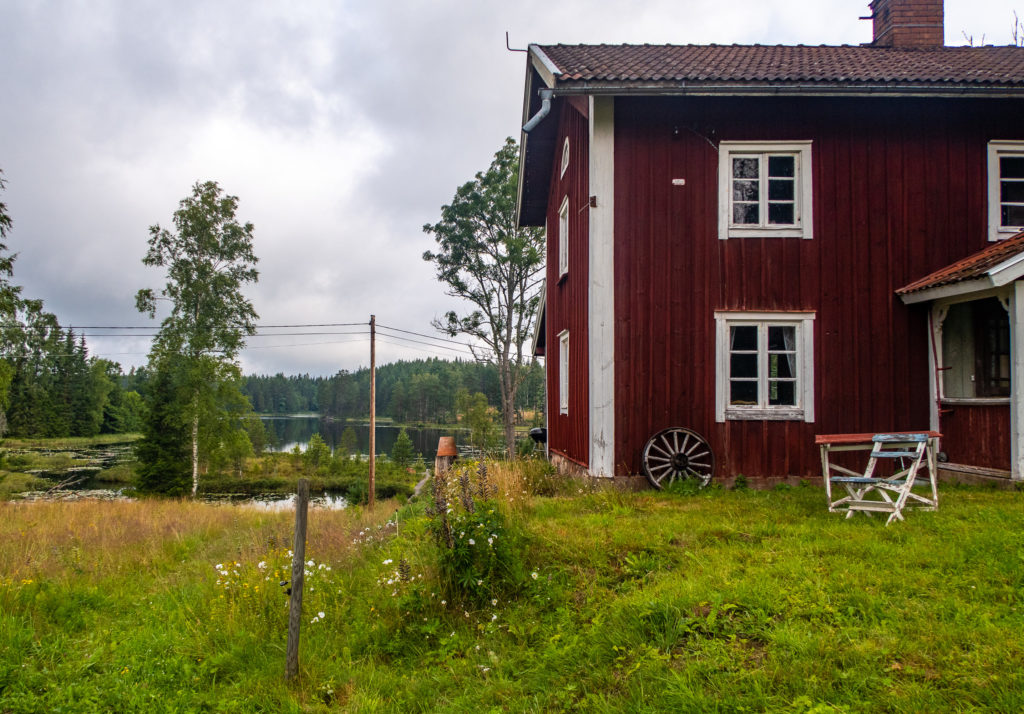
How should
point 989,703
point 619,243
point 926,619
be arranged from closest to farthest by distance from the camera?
point 989,703
point 926,619
point 619,243

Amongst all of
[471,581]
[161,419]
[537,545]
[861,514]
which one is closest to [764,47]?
[861,514]

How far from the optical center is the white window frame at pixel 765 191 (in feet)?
31.7

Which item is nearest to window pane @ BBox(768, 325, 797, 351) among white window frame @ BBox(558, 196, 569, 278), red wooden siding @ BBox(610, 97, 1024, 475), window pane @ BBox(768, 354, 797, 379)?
window pane @ BBox(768, 354, 797, 379)

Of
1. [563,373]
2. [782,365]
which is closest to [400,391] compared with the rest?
[563,373]

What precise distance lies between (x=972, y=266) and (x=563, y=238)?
22.4 ft

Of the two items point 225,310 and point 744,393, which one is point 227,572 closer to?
point 744,393

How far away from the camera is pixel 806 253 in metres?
9.65

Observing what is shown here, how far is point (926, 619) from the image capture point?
3984mm

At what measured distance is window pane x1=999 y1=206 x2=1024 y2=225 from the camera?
998cm

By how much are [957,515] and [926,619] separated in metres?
3.20

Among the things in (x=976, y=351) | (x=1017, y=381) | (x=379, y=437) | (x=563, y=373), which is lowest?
(x=379, y=437)

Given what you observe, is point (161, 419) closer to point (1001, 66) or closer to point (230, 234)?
point (230, 234)

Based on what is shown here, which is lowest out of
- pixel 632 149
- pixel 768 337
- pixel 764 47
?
pixel 768 337

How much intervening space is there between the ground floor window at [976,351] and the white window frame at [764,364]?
78.2 inches
